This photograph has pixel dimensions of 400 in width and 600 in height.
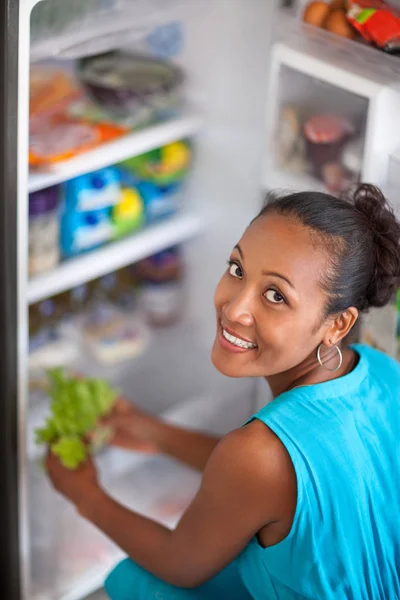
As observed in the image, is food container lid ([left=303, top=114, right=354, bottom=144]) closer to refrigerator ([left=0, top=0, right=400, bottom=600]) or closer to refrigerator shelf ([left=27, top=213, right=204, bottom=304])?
refrigerator ([left=0, top=0, right=400, bottom=600])

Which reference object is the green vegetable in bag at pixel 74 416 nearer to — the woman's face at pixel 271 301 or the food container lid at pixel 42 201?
the food container lid at pixel 42 201

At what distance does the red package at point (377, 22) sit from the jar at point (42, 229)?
2.13ft

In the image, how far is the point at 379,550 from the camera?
126 cm

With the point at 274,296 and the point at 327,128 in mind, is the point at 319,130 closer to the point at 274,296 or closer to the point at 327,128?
the point at 327,128

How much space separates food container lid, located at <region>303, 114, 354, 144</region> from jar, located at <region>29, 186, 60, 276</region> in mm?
506

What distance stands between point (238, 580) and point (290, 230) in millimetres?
630

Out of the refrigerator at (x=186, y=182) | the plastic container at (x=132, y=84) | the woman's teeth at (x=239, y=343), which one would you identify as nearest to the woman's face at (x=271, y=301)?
the woman's teeth at (x=239, y=343)

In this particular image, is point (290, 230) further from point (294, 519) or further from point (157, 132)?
point (157, 132)

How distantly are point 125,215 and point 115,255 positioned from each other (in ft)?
0.37

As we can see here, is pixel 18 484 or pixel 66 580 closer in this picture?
pixel 18 484

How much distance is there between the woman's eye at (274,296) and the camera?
1.22 m

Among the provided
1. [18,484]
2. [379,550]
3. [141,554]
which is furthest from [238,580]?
[18,484]

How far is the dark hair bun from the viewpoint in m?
1.27

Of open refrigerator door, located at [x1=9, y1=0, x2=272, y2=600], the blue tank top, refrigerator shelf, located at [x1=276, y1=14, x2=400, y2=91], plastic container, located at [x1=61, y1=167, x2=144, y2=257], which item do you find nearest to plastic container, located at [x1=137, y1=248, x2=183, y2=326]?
open refrigerator door, located at [x1=9, y1=0, x2=272, y2=600]
